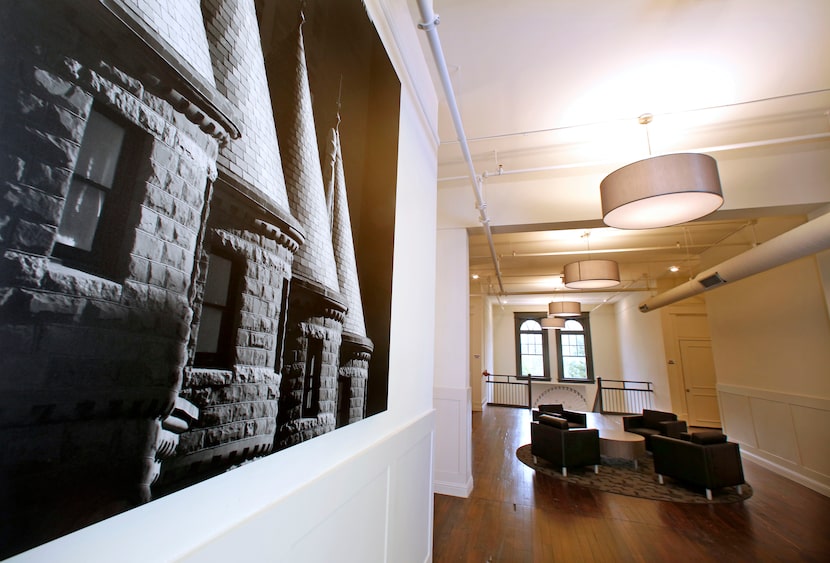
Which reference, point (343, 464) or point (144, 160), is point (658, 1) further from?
point (343, 464)

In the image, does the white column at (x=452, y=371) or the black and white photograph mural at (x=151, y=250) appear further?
the white column at (x=452, y=371)

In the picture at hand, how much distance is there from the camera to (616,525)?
322 cm

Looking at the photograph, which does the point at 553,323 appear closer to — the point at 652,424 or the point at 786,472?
the point at 652,424

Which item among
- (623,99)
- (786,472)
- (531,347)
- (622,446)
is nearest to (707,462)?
(622,446)

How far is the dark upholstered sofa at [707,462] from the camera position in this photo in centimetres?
381

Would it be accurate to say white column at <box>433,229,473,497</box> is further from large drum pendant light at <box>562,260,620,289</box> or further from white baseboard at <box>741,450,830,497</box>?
white baseboard at <box>741,450,830,497</box>

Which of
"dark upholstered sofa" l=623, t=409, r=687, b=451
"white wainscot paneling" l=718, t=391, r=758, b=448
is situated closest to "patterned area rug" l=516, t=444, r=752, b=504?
"dark upholstered sofa" l=623, t=409, r=687, b=451

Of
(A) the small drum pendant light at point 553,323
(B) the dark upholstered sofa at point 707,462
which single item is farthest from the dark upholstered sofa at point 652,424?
(A) the small drum pendant light at point 553,323

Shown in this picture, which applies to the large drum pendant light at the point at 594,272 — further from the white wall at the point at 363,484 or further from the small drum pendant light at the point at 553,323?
the small drum pendant light at the point at 553,323

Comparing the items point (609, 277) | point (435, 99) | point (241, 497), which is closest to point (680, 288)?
point (609, 277)

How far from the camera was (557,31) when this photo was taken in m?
2.35

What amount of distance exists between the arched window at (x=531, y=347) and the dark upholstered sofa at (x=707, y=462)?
8.68 metres

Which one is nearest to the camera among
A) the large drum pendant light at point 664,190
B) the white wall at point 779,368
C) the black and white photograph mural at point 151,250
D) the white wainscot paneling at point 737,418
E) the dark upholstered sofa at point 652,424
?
the black and white photograph mural at point 151,250

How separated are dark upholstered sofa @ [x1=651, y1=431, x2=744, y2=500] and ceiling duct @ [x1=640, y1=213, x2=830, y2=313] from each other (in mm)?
2021
